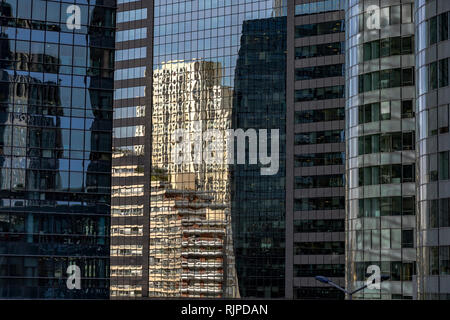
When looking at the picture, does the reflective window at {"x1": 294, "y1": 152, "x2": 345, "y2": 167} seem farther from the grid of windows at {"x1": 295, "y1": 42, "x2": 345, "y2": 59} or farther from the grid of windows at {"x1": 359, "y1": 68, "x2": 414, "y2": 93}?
the grid of windows at {"x1": 359, "y1": 68, "x2": 414, "y2": 93}

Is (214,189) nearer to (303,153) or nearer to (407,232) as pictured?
(303,153)

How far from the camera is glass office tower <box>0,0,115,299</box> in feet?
283

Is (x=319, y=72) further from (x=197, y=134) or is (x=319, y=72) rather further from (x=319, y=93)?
(x=197, y=134)

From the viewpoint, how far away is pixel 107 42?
9256 centimetres

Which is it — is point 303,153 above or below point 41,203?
above

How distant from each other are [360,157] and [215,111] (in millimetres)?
74820

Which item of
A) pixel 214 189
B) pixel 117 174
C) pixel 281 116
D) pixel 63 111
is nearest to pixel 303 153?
pixel 281 116

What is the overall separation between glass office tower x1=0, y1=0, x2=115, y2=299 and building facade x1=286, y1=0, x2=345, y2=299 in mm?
48173

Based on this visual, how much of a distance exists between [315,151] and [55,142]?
54535mm

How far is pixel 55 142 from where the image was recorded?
293 ft

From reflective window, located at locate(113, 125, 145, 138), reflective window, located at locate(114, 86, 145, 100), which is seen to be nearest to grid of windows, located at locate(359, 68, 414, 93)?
reflective window, located at locate(113, 125, 145, 138)

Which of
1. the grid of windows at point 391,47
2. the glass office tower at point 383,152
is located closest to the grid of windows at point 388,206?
the glass office tower at point 383,152

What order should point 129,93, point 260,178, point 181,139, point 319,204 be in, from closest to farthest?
point 319,204, point 260,178, point 181,139, point 129,93

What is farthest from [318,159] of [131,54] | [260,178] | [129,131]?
[131,54]
